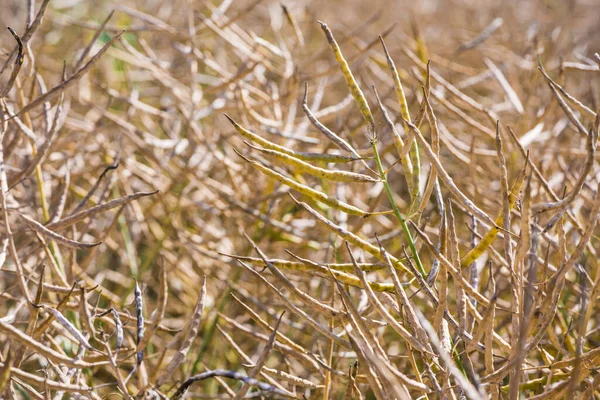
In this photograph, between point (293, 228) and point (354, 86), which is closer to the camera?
point (354, 86)

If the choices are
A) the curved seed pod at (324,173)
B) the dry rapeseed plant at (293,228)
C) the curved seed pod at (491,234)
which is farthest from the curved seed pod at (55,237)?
the curved seed pod at (491,234)

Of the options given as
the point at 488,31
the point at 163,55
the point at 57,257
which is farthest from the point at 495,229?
the point at 163,55

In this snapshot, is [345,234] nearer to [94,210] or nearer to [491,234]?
[491,234]

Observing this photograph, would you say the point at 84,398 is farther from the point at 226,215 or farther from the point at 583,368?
the point at 226,215

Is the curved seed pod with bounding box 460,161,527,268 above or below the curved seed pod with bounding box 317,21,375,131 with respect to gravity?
below

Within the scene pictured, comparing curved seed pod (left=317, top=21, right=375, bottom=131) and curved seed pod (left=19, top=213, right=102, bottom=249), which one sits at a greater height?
curved seed pod (left=317, top=21, right=375, bottom=131)

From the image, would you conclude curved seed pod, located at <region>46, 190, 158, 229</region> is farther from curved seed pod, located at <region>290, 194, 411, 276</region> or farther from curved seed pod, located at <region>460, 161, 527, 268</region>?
curved seed pod, located at <region>460, 161, 527, 268</region>

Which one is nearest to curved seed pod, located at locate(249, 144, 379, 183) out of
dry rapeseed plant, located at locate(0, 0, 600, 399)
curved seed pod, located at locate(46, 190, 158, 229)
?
dry rapeseed plant, located at locate(0, 0, 600, 399)

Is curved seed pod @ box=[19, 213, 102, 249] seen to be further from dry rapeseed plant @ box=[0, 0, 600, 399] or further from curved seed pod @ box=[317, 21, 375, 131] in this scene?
curved seed pod @ box=[317, 21, 375, 131]

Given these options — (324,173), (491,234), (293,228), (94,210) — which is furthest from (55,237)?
(293,228)
